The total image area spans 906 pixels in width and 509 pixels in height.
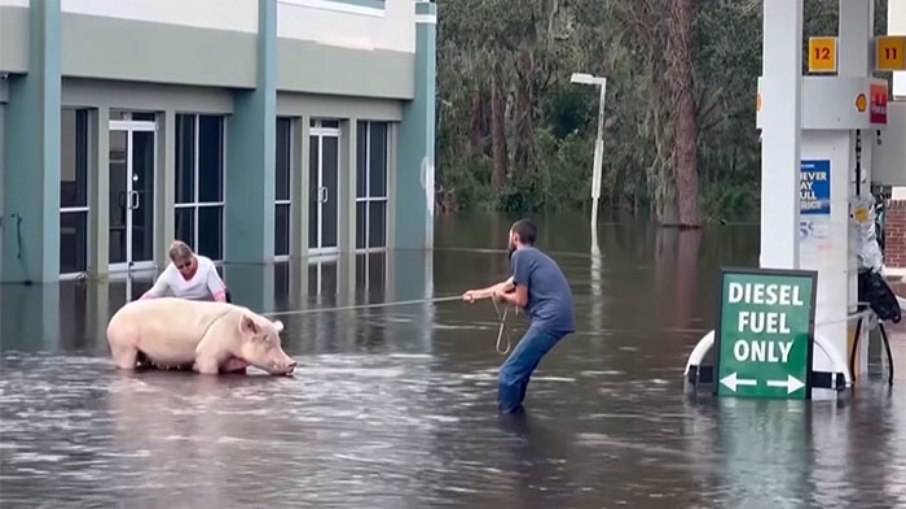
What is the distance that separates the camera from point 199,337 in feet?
56.4

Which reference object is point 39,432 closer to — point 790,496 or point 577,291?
point 790,496

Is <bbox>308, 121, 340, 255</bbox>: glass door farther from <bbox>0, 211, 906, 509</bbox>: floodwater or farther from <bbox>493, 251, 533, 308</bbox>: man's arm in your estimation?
<bbox>493, 251, 533, 308</bbox>: man's arm

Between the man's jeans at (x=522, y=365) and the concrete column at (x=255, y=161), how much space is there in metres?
19.8

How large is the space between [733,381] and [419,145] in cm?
2472

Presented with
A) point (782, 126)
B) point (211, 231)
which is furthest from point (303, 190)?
point (782, 126)

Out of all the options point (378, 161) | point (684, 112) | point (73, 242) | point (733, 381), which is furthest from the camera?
point (684, 112)

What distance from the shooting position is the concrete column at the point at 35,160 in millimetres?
28344

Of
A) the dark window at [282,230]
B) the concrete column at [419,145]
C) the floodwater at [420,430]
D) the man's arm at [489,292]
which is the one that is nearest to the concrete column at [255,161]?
the dark window at [282,230]

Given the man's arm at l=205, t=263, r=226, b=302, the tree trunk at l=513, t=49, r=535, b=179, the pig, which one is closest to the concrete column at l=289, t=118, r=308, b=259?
the man's arm at l=205, t=263, r=226, b=302

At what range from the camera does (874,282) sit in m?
17.8

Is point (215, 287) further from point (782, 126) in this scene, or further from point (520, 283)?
point (782, 126)

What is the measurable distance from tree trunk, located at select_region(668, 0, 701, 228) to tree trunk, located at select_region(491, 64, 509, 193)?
1224cm

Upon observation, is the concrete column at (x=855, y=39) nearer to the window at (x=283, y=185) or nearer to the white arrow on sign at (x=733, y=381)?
the white arrow on sign at (x=733, y=381)

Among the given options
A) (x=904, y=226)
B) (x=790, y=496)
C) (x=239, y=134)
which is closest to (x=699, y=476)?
(x=790, y=496)
